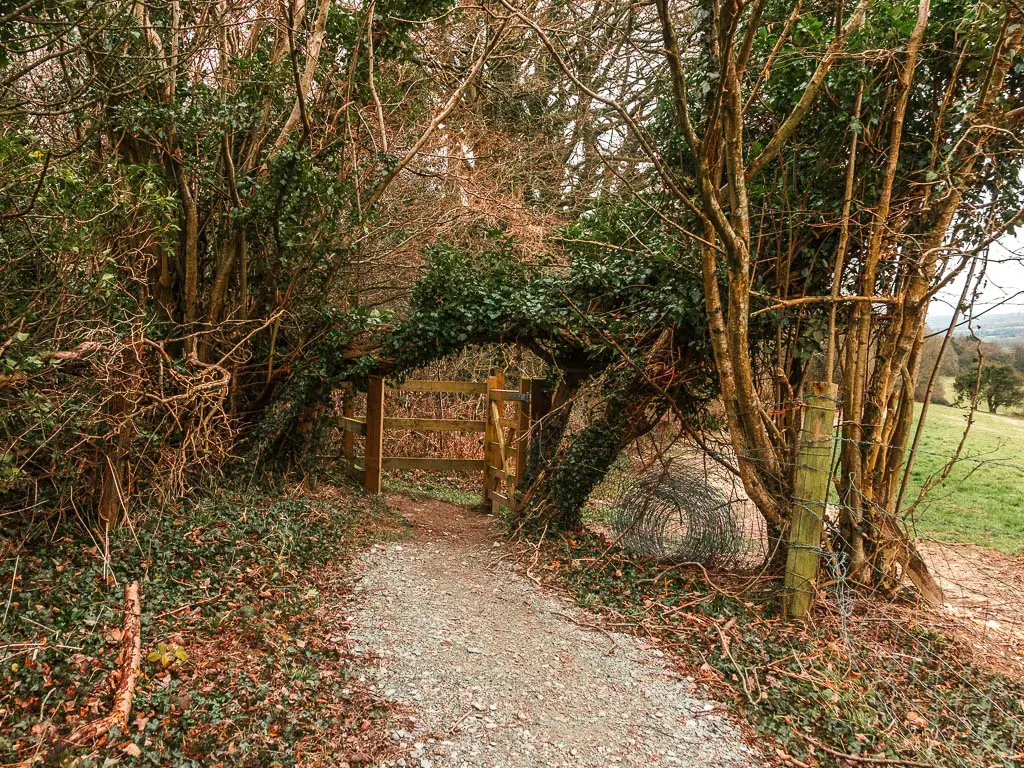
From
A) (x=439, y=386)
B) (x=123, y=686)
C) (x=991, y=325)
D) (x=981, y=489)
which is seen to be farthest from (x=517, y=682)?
(x=981, y=489)

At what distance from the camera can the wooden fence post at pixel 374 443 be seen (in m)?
8.68

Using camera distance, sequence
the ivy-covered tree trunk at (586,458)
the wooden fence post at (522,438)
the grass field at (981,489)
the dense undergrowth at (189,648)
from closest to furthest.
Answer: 1. the dense undergrowth at (189,648)
2. the ivy-covered tree trunk at (586,458)
3. the wooden fence post at (522,438)
4. the grass field at (981,489)

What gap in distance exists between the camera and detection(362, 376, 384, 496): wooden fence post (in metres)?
8.68

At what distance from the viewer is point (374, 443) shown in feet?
29.0

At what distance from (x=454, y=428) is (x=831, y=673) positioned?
6297mm

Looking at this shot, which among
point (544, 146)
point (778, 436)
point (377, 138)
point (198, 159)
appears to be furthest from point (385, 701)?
point (544, 146)

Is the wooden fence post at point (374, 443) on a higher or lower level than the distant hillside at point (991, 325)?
lower

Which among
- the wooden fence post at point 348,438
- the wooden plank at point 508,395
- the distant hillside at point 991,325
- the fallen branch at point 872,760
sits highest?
the distant hillside at point 991,325

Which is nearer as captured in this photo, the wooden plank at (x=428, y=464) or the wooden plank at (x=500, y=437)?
the wooden plank at (x=500, y=437)

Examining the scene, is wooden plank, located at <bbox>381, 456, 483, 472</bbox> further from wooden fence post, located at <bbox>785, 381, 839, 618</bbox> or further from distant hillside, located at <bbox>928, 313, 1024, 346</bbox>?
distant hillside, located at <bbox>928, 313, 1024, 346</bbox>

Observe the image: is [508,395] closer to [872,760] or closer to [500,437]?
[500,437]

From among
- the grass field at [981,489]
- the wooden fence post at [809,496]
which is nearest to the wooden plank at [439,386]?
the wooden fence post at [809,496]

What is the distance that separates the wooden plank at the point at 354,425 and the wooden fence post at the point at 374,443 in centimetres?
41

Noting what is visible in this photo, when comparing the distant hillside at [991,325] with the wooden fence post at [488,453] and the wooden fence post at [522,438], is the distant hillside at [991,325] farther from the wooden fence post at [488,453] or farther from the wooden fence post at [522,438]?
the wooden fence post at [488,453]
